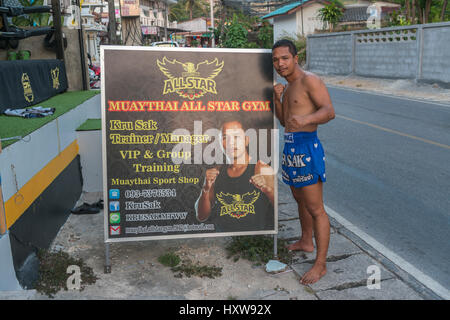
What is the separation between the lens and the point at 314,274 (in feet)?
12.8

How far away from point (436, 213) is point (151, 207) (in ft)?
11.7

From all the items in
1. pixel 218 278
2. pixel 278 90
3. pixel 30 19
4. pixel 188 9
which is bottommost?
pixel 218 278

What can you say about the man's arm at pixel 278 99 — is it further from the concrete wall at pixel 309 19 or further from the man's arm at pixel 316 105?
the concrete wall at pixel 309 19

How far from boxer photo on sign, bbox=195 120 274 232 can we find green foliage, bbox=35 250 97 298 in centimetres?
111

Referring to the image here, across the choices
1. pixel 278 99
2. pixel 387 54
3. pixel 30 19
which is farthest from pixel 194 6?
pixel 278 99

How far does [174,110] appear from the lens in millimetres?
4055

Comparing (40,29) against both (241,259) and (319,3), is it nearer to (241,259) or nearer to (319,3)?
(241,259)

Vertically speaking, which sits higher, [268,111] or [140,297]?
[268,111]

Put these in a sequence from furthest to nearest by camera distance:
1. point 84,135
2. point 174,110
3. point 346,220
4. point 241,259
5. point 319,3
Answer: point 319,3
point 84,135
point 346,220
point 241,259
point 174,110

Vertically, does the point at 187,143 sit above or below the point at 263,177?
above

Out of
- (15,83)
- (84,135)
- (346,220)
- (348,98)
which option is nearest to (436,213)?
(346,220)

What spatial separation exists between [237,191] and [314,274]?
0.98 m

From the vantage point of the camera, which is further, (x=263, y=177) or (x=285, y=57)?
(x=263, y=177)

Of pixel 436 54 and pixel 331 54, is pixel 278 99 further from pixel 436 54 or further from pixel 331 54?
pixel 331 54
